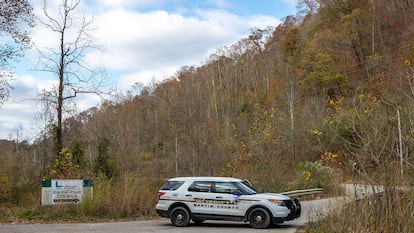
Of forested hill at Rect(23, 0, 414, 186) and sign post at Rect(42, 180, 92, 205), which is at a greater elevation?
forested hill at Rect(23, 0, 414, 186)

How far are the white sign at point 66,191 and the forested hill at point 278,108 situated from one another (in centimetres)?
273

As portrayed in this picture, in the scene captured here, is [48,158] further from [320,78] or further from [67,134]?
[320,78]

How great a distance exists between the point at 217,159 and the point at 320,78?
2292 cm

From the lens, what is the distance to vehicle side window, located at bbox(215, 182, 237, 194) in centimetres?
1680

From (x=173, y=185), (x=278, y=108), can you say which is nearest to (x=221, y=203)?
(x=173, y=185)

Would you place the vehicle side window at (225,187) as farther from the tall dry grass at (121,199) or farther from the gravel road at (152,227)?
the tall dry grass at (121,199)

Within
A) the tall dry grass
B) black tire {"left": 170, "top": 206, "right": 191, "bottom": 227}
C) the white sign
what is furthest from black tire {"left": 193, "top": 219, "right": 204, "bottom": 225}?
the white sign

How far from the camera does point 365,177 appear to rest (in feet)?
37.3

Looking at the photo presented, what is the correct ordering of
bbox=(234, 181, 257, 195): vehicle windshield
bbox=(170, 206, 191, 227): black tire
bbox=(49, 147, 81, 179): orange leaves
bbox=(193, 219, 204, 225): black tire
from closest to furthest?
1. bbox=(234, 181, 257, 195): vehicle windshield
2. bbox=(170, 206, 191, 227): black tire
3. bbox=(193, 219, 204, 225): black tire
4. bbox=(49, 147, 81, 179): orange leaves

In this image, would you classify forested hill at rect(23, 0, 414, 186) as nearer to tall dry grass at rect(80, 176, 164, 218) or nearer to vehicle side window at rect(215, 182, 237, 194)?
tall dry grass at rect(80, 176, 164, 218)

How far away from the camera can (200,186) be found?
1722cm

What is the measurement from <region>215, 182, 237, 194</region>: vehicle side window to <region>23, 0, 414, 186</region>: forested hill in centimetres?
428

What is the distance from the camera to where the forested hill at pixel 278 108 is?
2655cm

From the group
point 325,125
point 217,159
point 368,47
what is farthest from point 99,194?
point 368,47
